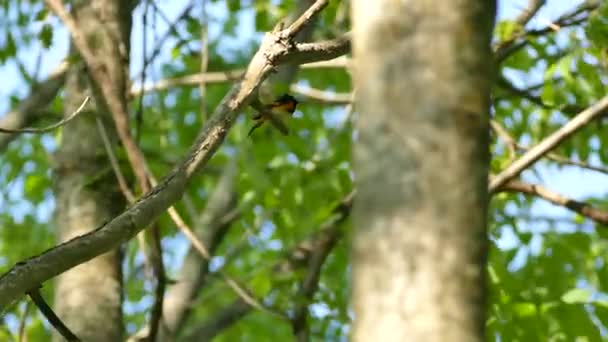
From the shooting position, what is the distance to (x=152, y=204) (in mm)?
2295

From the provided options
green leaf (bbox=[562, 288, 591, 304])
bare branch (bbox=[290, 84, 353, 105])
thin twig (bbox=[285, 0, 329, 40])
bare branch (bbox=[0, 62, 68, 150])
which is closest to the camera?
thin twig (bbox=[285, 0, 329, 40])

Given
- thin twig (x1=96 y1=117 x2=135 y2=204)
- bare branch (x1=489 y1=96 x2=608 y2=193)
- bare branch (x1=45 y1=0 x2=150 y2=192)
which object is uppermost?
bare branch (x1=45 y1=0 x2=150 y2=192)

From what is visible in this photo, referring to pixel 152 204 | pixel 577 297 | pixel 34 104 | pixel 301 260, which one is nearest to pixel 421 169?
pixel 152 204

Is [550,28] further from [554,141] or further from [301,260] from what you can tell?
[301,260]

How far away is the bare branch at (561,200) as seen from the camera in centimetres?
428

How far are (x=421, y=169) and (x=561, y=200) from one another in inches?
125

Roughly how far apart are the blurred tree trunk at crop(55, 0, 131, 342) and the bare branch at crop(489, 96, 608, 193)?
1300 mm

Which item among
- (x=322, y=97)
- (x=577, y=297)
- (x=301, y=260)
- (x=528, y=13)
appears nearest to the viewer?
(x=577, y=297)

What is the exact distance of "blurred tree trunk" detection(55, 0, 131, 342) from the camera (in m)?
3.78

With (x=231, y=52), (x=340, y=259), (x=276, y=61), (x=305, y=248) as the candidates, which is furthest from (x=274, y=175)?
(x=231, y=52)

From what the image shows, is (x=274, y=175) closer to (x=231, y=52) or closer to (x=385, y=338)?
(x=231, y=52)

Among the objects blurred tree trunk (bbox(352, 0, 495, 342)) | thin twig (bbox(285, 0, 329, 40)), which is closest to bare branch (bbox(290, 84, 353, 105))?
thin twig (bbox(285, 0, 329, 40))

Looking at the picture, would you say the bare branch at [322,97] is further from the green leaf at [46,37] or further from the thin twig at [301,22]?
the thin twig at [301,22]

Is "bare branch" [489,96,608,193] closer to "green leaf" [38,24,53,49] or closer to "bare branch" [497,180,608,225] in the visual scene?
"bare branch" [497,180,608,225]
